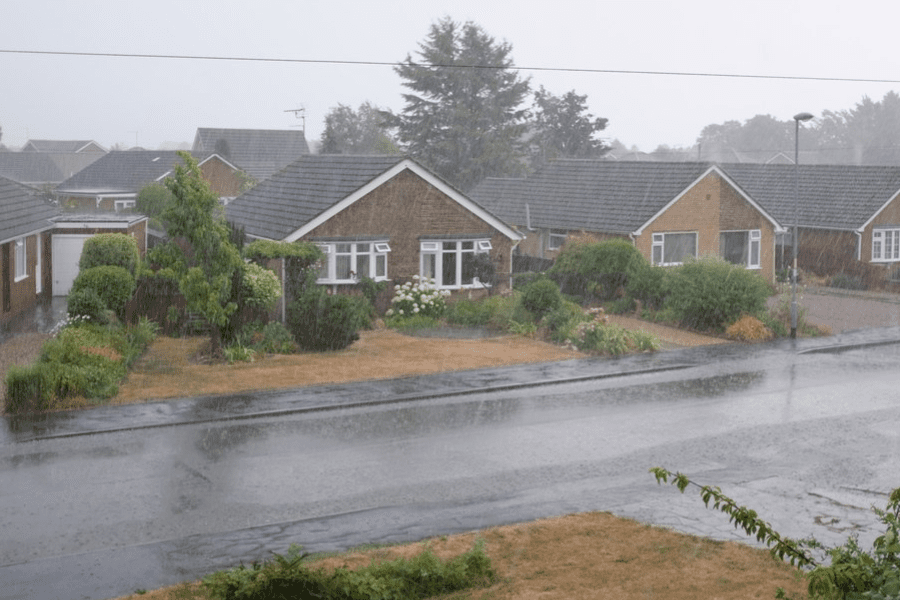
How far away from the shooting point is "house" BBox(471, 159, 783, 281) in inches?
1549

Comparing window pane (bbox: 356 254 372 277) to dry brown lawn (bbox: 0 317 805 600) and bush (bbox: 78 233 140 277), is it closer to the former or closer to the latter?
bush (bbox: 78 233 140 277)

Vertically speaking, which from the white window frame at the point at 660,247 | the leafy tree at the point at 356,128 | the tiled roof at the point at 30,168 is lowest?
the white window frame at the point at 660,247

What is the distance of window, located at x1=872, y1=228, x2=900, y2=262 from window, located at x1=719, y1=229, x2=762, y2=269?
670 centimetres

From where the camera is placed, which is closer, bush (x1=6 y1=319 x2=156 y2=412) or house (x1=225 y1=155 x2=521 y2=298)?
bush (x1=6 y1=319 x2=156 y2=412)

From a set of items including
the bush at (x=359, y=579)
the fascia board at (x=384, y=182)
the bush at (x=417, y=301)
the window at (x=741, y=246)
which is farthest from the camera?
the window at (x=741, y=246)

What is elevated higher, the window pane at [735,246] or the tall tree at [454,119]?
the tall tree at [454,119]

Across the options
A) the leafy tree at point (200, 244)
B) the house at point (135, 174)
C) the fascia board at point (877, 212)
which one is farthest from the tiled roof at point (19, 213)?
the house at point (135, 174)

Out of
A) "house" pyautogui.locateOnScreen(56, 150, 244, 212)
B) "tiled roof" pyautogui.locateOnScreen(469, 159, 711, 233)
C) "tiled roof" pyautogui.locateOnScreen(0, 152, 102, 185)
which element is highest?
"tiled roof" pyautogui.locateOnScreen(0, 152, 102, 185)

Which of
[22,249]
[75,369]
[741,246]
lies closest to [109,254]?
[22,249]

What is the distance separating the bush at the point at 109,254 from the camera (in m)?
30.1

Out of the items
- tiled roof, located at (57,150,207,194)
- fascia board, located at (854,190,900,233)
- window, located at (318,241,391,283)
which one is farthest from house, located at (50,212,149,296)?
tiled roof, located at (57,150,207,194)

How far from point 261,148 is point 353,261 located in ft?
178

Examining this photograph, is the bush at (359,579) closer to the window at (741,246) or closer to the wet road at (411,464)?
the wet road at (411,464)

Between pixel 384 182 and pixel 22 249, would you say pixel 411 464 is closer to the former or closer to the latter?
pixel 384 182
